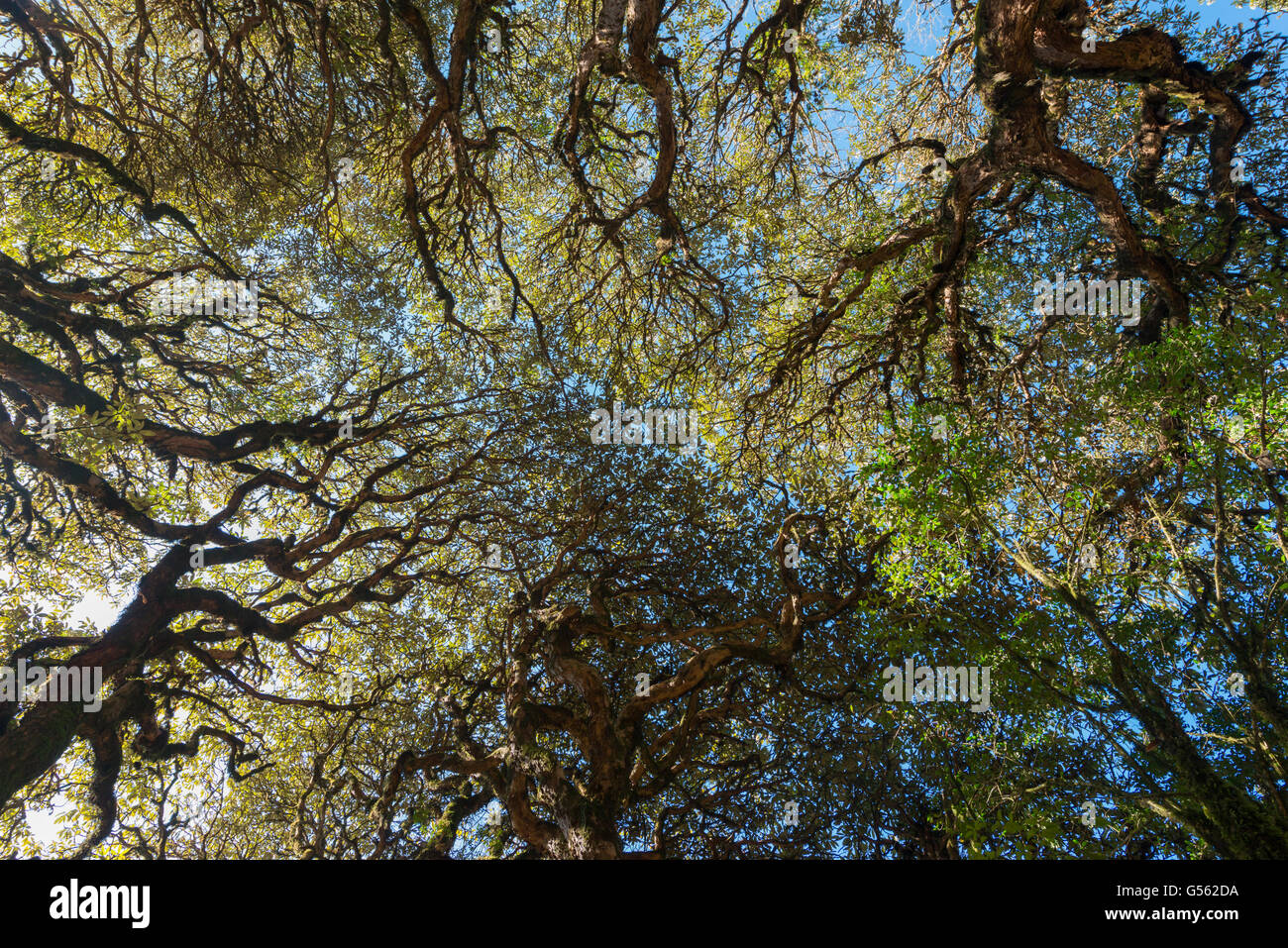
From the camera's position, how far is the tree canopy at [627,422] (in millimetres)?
6105

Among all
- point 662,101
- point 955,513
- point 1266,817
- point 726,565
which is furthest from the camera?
point 726,565

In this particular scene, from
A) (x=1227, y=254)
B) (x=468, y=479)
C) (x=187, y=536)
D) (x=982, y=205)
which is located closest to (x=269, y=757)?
(x=187, y=536)

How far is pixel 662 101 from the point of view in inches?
264

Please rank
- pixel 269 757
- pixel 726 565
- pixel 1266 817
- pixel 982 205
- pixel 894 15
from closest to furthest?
pixel 1266 817 < pixel 982 205 < pixel 894 15 < pixel 726 565 < pixel 269 757

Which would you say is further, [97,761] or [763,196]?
[763,196]

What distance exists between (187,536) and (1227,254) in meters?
12.0

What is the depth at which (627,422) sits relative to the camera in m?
10.2

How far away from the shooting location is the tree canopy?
20.0ft

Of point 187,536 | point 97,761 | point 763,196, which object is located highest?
point 763,196

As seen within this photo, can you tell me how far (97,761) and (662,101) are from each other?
953 cm

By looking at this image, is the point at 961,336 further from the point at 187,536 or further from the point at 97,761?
the point at 97,761

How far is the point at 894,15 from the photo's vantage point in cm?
912

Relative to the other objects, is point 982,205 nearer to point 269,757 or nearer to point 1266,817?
point 1266,817
